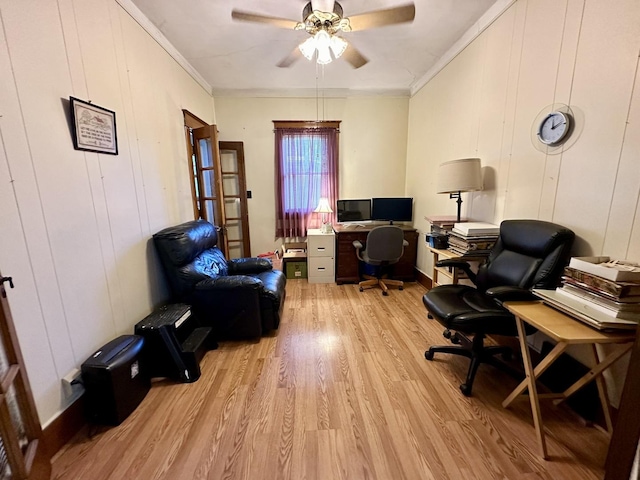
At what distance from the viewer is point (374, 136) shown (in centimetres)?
389

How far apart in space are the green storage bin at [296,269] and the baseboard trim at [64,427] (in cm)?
249

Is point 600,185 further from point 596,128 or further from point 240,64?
point 240,64

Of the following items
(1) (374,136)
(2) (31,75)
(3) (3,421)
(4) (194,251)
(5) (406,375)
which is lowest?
(5) (406,375)

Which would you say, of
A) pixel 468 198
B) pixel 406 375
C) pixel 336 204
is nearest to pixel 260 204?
pixel 336 204

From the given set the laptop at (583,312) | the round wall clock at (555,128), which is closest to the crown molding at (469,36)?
the round wall clock at (555,128)

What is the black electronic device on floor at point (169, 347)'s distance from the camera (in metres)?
1.71

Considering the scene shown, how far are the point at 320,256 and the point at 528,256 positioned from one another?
2.29 m

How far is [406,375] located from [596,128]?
6.04ft

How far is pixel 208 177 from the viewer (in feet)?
11.0

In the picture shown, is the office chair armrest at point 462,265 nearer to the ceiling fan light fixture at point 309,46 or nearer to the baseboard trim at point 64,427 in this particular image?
the ceiling fan light fixture at point 309,46

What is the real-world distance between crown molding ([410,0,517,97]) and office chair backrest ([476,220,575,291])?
1654 millimetres

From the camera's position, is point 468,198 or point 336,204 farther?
point 336,204

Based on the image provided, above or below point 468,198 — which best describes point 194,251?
below

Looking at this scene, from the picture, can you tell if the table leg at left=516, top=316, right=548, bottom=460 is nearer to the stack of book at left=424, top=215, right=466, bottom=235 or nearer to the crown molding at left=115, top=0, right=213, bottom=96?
the stack of book at left=424, top=215, right=466, bottom=235
